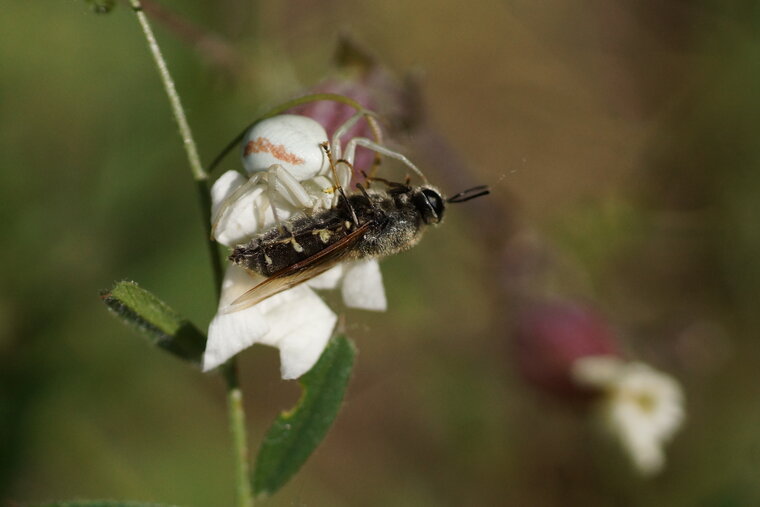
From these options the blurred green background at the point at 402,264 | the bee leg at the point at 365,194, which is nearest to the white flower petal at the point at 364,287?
the bee leg at the point at 365,194

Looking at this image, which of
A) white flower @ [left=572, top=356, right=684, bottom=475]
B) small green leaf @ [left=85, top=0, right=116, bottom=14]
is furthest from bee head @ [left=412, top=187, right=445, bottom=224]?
white flower @ [left=572, top=356, right=684, bottom=475]

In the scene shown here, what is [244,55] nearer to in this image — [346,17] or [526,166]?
[346,17]

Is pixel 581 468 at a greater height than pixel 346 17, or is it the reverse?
pixel 346 17

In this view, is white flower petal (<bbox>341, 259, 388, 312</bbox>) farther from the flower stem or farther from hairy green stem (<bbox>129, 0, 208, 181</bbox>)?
hairy green stem (<bbox>129, 0, 208, 181</bbox>)

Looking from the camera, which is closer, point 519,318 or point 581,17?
point 519,318

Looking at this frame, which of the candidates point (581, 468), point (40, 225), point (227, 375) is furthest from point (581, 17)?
point (227, 375)

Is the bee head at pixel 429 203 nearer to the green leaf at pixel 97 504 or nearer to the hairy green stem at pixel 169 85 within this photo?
the hairy green stem at pixel 169 85

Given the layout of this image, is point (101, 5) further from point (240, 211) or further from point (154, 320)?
point (154, 320)
